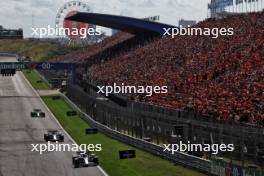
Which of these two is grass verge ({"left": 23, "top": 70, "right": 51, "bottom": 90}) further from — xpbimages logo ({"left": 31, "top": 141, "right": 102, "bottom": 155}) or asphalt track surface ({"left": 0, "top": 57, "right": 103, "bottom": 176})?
xpbimages logo ({"left": 31, "top": 141, "right": 102, "bottom": 155})

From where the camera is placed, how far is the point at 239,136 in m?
28.8

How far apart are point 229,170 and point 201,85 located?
936 inches

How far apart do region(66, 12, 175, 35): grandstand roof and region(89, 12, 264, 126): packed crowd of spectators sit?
11.4m

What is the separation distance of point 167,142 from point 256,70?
1091 cm

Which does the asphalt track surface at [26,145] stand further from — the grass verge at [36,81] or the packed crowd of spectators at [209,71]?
the grass verge at [36,81]

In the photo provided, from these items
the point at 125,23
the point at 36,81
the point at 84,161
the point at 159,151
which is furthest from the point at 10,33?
the point at 84,161

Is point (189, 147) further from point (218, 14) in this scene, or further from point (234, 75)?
point (218, 14)

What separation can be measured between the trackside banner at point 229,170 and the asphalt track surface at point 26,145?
6595 millimetres

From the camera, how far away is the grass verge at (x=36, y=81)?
10757 cm

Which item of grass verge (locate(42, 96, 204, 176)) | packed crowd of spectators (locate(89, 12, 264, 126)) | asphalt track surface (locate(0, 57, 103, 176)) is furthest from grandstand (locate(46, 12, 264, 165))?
asphalt track surface (locate(0, 57, 103, 176))

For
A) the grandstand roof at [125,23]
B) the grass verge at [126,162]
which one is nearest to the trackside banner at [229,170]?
the grass verge at [126,162]

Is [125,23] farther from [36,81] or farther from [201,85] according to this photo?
[201,85]

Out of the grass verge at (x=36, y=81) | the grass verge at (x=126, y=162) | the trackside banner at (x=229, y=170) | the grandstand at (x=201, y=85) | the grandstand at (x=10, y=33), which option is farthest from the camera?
the grandstand at (x=10, y=33)

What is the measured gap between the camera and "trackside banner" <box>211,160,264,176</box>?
24.5m
